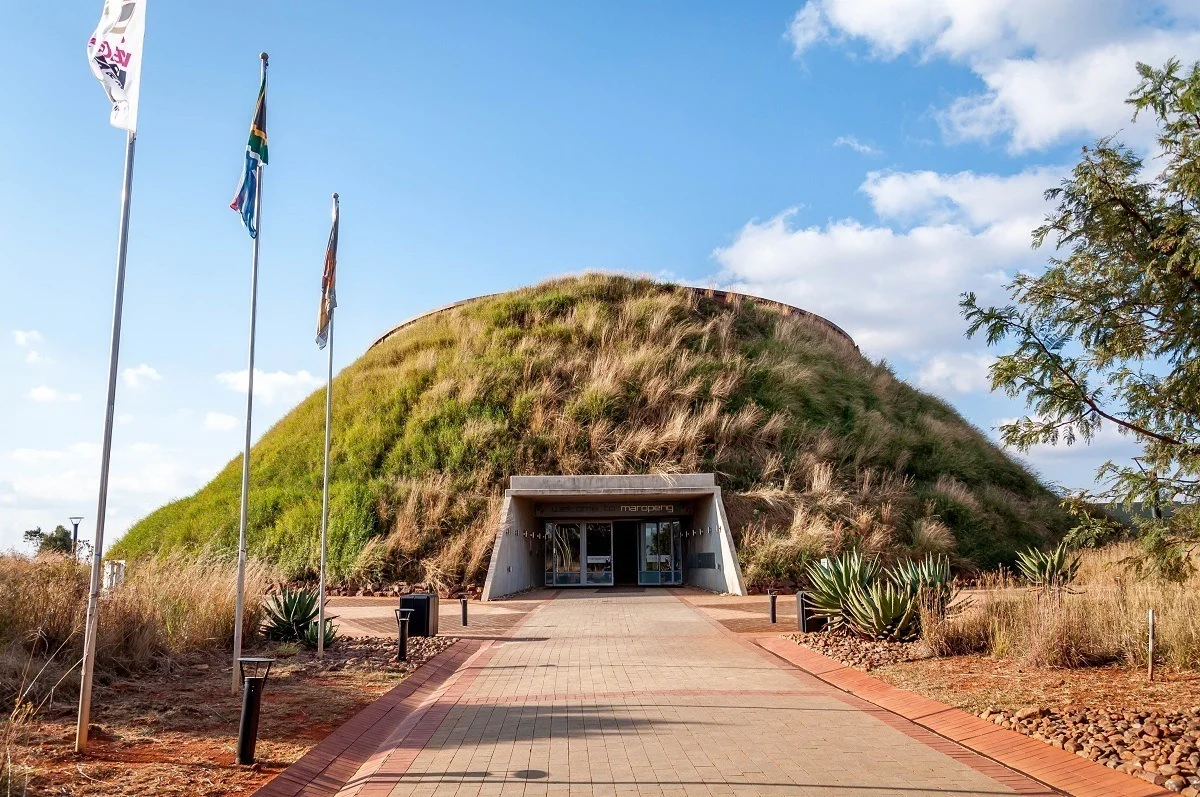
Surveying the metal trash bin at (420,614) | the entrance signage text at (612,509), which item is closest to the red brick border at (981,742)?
the metal trash bin at (420,614)

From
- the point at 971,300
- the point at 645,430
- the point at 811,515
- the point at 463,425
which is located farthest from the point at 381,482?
the point at 971,300

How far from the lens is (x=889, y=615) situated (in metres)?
11.9

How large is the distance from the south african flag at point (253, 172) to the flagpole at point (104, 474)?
2.03 metres

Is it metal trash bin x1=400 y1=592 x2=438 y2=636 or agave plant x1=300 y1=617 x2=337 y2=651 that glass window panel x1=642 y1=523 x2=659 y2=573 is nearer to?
metal trash bin x1=400 y1=592 x2=438 y2=636

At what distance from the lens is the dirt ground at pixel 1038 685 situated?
759 cm

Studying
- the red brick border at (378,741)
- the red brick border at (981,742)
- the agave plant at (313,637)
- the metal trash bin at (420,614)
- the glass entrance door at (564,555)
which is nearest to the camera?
the red brick border at (981,742)

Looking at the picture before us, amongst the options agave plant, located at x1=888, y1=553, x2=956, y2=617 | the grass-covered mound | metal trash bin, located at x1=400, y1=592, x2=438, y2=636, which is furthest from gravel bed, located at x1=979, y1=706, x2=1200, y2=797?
the grass-covered mound

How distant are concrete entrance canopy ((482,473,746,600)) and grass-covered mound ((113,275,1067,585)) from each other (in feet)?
2.36

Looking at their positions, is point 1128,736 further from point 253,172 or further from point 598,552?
point 598,552

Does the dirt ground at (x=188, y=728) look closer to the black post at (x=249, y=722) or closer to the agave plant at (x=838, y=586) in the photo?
the black post at (x=249, y=722)

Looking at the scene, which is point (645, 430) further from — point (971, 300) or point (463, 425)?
point (971, 300)

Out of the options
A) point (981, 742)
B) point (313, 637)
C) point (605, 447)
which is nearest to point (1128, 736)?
point (981, 742)

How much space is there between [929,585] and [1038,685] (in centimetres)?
393

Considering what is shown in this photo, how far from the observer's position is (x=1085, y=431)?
30.1ft
